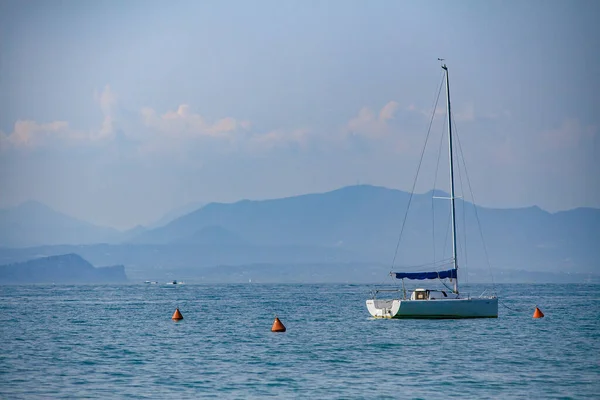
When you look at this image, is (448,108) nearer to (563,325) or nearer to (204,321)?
(563,325)

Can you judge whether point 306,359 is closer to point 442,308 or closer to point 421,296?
point 442,308

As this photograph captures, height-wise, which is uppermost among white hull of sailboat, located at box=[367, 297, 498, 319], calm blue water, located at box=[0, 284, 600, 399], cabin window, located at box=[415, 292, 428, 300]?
cabin window, located at box=[415, 292, 428, 300]

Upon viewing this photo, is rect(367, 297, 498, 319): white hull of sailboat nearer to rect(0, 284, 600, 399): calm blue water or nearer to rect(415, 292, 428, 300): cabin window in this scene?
rect(0, 284, 600, 399): calm blue water

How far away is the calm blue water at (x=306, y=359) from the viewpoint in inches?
1708

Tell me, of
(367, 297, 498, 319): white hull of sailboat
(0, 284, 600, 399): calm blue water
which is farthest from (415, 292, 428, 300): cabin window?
(0, 284, 600, 399): calm blue water

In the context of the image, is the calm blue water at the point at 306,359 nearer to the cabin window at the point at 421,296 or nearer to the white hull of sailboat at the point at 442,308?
the white hull of sailboat at the point at 442,308

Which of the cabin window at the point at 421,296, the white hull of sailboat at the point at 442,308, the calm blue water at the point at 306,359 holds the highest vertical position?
the cabin window at the point at 421,296

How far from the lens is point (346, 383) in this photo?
4519 cm

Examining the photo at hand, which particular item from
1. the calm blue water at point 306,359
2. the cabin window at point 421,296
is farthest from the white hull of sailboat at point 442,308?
the cabin window at point 421,296

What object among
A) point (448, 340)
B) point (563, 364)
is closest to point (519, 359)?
point (563, 364)

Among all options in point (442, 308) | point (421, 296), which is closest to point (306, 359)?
point (442, 308)

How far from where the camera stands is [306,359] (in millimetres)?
55312

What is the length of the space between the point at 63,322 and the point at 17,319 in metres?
8.84

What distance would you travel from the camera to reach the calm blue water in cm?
4338
